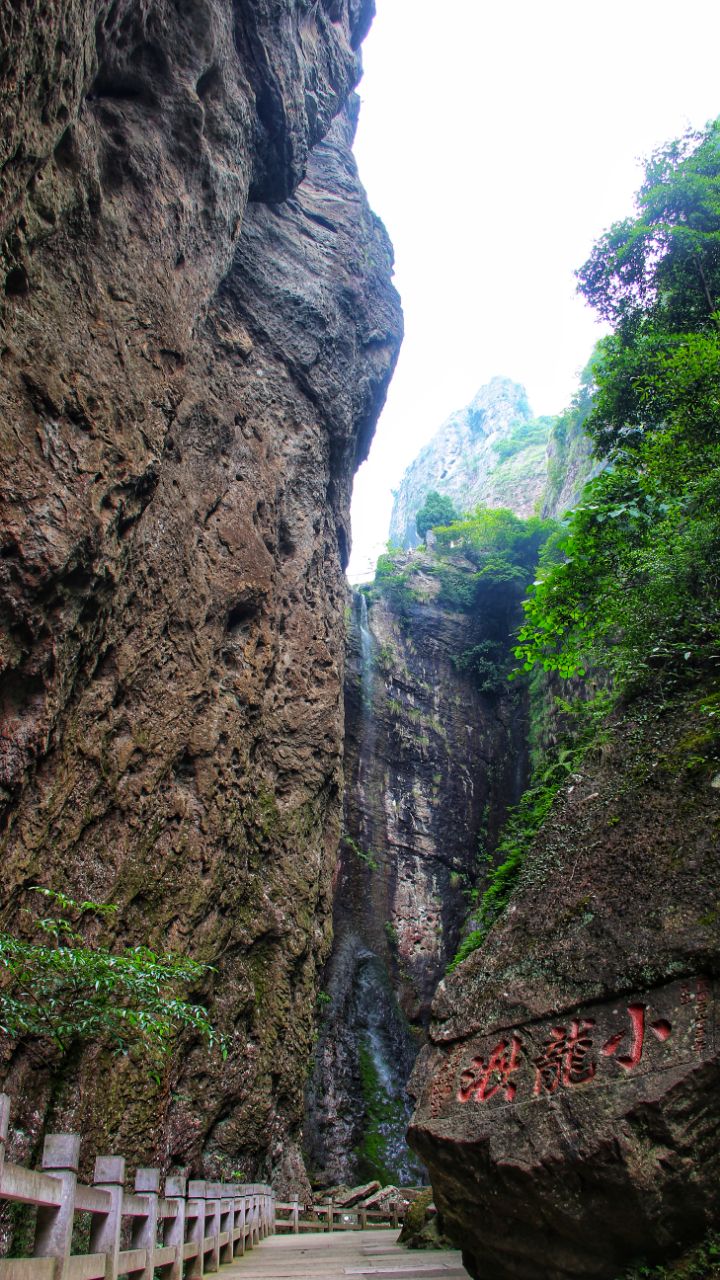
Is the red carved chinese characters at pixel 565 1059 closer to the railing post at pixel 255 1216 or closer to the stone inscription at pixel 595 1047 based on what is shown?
the stone inscription at pixel 595 1047

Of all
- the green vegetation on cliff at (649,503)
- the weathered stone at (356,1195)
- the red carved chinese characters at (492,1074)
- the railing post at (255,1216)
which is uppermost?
the green vegetation on cliff at (649,503)

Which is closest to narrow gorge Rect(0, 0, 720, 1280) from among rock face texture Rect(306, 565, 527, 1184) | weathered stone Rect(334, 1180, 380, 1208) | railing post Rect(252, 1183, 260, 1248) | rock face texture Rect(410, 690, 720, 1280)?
rock face texture Rect(410, 690, 720, 1280)

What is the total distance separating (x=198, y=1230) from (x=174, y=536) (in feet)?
19.3

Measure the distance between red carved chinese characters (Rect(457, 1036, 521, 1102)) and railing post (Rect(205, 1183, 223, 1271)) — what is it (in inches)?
87.3

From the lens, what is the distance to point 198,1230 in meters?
4.77

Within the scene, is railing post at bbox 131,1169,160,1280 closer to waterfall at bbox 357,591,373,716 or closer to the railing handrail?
the railing handrail

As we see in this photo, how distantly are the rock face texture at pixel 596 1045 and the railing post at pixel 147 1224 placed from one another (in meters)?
1.49

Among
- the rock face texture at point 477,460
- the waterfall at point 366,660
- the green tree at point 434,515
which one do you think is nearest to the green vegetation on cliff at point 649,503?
the waterfall at point 366,660

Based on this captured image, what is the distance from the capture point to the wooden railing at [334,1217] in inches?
351

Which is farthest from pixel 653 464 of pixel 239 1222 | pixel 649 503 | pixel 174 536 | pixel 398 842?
pixel 398 842

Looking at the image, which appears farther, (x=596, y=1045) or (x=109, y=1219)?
(x=596, y=1045)

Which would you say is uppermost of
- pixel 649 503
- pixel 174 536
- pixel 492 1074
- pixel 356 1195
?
pixel 649 503

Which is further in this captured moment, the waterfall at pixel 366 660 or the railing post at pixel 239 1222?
the waterfall at pixel 366 660

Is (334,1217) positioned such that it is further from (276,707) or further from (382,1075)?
(276,707)
